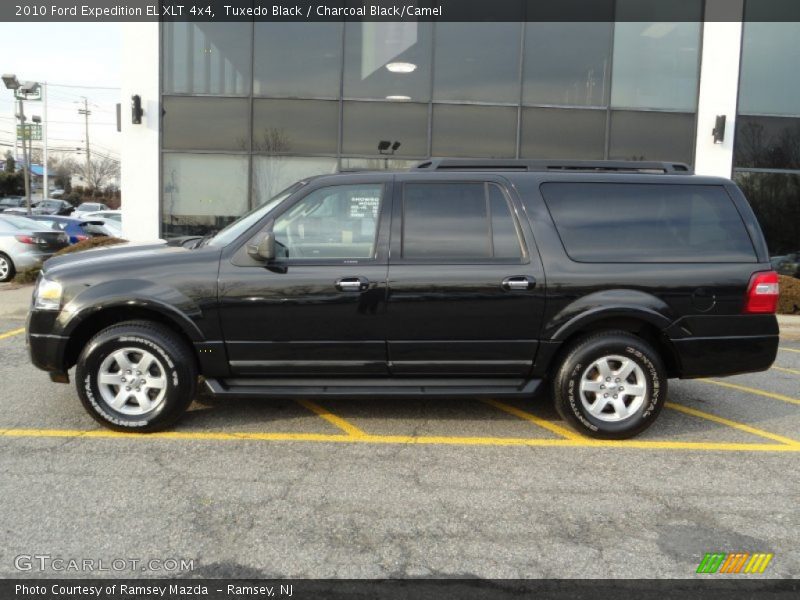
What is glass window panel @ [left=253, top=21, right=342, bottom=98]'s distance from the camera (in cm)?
1427

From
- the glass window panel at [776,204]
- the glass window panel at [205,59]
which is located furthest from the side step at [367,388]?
the glass window panel at [776,204]

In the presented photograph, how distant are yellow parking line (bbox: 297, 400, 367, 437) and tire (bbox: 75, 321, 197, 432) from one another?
1.03m

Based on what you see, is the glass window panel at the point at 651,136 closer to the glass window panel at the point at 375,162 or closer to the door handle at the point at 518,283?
the glass window panel at the point at 375,162

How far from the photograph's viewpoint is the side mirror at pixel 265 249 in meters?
4.46

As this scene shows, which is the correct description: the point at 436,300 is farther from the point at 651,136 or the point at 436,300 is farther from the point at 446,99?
the point at 651,136

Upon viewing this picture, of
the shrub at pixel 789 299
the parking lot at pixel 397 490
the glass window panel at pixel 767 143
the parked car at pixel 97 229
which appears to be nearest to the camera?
the parking lot at pixel 397 490

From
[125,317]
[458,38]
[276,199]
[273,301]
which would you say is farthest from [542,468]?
[458,38]

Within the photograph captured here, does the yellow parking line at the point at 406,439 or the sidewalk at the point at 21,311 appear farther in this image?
the sidewalk at the point at 21,311

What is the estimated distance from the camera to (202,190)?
14.6 m

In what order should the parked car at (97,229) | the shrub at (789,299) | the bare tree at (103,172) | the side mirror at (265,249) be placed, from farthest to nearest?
the bare tree at (103,172)
the parked car at (97,229)
the shrub at (789,299)
the side mirror at (265,249)

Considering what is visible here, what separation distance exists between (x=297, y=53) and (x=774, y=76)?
10.1 metres

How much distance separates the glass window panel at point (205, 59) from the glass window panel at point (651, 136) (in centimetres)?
786

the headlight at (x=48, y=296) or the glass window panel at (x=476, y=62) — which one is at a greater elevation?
the glass window panel at (x=476, y=62)

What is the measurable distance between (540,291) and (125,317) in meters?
2.87
